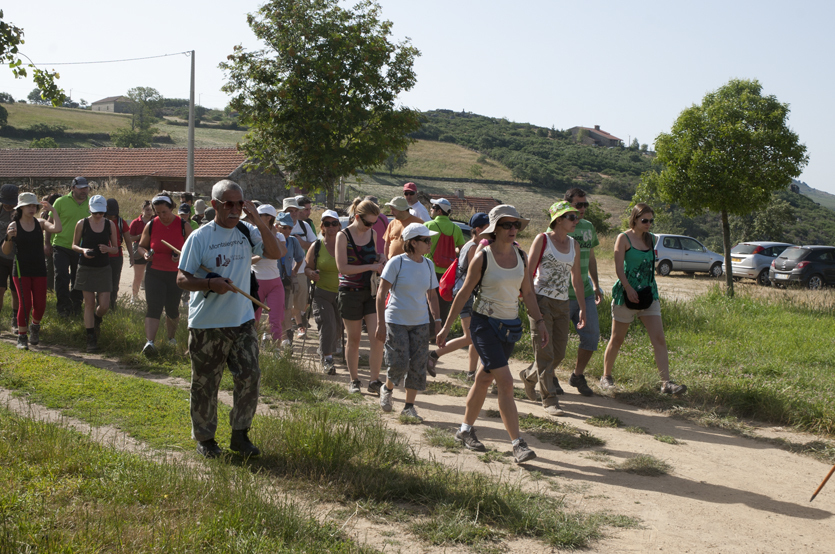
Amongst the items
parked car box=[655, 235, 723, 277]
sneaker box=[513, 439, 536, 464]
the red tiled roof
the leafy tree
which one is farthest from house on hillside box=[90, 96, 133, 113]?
sneaker box=[513, 439, 536, 464]

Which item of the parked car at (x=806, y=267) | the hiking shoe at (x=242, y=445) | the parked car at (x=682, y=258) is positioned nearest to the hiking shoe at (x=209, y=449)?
the hiking shoe at (x=242, y=445)

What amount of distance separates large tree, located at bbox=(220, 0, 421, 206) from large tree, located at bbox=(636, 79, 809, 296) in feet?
25.4

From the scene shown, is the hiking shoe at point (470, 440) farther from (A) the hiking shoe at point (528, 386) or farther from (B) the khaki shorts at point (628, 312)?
(B) the khaki shorts at point (628, 312)

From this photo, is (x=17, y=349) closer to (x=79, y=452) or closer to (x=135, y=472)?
(x=79, y=452)

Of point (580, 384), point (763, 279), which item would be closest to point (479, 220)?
point (580, 384)

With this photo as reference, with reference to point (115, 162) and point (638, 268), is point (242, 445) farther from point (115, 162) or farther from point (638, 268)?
point (115, 162)

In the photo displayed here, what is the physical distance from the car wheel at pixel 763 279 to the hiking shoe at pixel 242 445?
2523 cm

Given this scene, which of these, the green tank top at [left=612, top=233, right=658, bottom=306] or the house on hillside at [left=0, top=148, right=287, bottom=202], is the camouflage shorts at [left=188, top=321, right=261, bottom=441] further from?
the house on hillside at [left=0, top=148, right=287, bottom=202]

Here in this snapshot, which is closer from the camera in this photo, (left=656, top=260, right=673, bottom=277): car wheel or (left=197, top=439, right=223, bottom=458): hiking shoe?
(left=197, top=439, right=223, bottom=458): hiking shoe

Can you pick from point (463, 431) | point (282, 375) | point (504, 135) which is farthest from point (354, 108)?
point (504, 135)

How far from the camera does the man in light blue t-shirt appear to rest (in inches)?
186

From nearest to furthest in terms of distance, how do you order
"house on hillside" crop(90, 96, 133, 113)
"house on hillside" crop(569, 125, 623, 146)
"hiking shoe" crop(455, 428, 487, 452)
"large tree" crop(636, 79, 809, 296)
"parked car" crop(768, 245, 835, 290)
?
"hiking shoe" crop(455, 428, 487, 452)
"large tree" crop(636, 79, 809, 296)
"parked car" crop(768, 245, 835, 290)
"house on hillside" crop(90, 96, 133, 113)
"house on hillside" crop(569, 125, 623, 146)

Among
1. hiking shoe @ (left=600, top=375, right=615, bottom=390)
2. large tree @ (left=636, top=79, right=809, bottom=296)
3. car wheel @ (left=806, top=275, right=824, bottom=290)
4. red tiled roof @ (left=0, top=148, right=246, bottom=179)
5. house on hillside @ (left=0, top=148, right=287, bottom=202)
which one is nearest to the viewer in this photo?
hiking shoe @ (left=600, top=375, right=615, bottom=390)

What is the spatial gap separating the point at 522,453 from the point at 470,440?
1.66 feet
